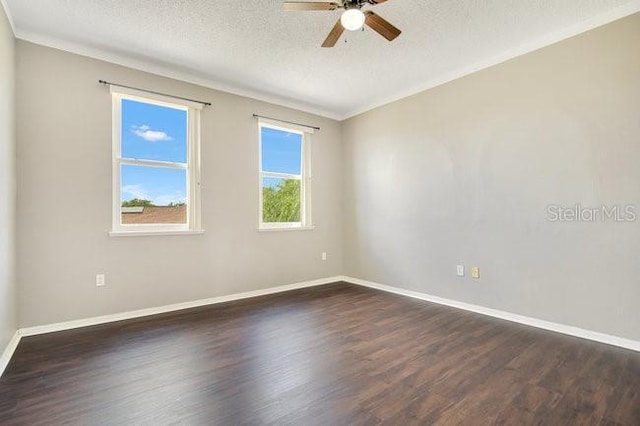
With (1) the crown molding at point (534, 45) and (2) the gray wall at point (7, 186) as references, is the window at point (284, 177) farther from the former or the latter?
(2) the gray wall at point (7, 186)

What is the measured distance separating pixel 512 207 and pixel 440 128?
4.19 feet

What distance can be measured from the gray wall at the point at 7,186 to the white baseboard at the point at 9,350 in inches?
2.2

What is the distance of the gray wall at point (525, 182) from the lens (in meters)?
2.59

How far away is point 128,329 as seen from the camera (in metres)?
3.00

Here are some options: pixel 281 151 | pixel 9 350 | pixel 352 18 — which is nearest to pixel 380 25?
pixel 352 18

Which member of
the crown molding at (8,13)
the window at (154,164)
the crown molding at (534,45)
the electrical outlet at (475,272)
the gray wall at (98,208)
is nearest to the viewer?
the crown molding at (8,13)

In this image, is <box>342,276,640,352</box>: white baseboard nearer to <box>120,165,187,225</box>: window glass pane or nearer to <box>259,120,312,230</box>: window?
<box>259,120,312,230</box>: window

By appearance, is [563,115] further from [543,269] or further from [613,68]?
[543,269]

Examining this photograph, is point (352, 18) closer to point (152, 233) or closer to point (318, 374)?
point (318, 374)

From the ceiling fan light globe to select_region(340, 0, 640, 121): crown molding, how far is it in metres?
2.03

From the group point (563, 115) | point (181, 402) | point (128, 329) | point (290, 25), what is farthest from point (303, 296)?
point (563, 115)

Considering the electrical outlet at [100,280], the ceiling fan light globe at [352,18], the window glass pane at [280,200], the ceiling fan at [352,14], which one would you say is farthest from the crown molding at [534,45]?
the electrical outlet at [100,280]

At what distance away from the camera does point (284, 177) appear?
4711 mm

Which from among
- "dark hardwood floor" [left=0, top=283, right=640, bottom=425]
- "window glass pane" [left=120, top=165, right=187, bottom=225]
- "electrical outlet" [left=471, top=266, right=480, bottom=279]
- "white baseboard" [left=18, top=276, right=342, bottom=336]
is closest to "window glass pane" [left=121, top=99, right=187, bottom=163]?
"window glass pane" [left=120, top=165, right=187, bottom=225]
